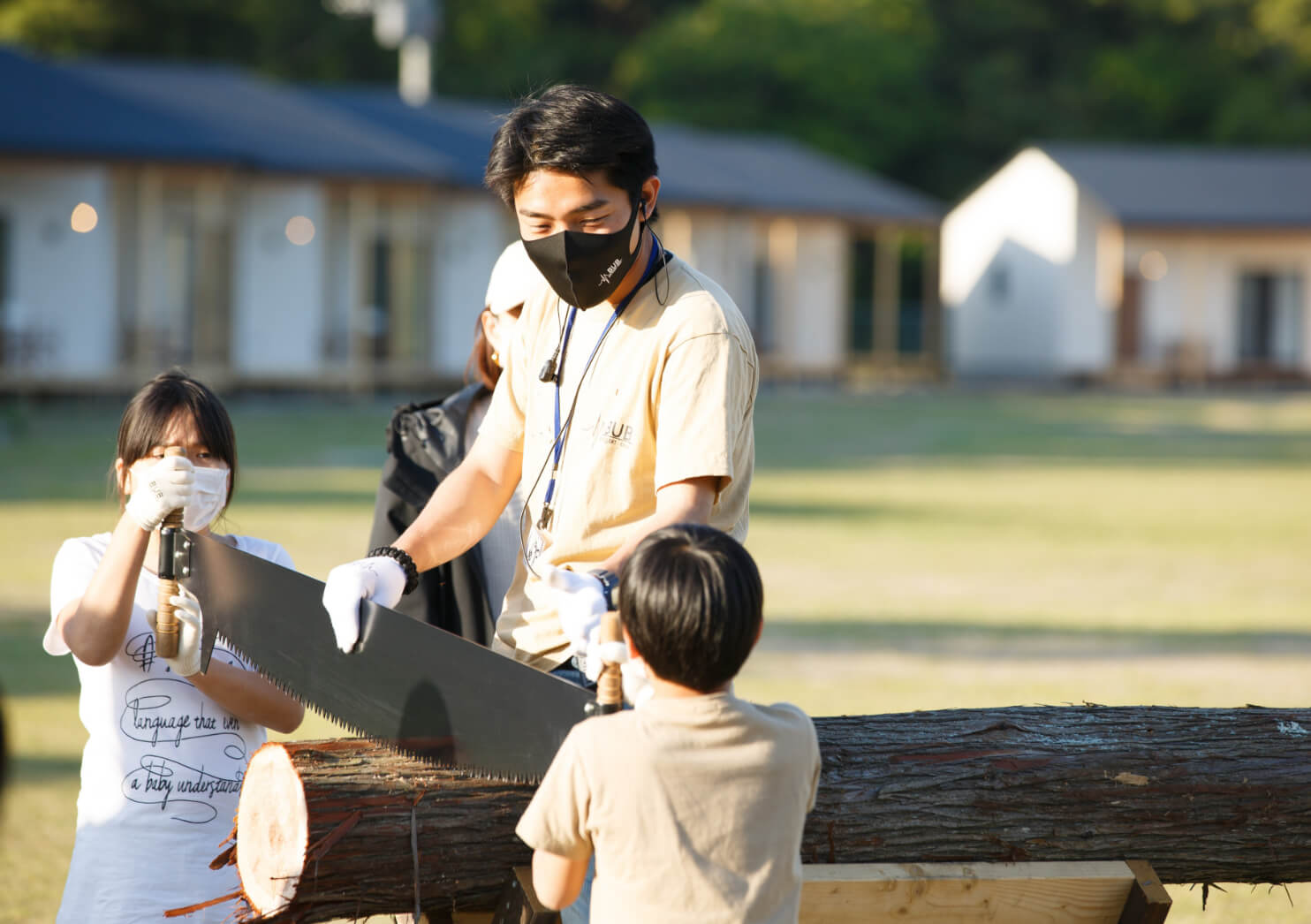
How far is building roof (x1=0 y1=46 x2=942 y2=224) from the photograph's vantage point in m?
27.4

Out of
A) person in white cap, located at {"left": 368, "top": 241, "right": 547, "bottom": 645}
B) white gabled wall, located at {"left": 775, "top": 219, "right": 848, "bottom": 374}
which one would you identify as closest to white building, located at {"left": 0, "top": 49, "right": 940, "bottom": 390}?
white gabled wall, located at {"left": 775, "top": 219, "right": 848, "bottom": 374}

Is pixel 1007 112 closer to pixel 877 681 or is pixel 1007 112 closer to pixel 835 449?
pixel 835 449

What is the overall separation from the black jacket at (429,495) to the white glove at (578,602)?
156 cm

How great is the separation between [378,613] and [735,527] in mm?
726

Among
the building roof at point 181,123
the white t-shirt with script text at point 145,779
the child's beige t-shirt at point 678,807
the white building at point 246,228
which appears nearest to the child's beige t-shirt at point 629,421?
the child's beige t-shirt at point 678,807

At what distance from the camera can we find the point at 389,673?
319 centimetres

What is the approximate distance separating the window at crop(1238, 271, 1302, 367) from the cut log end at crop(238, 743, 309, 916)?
145 feet

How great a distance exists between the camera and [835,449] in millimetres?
23625

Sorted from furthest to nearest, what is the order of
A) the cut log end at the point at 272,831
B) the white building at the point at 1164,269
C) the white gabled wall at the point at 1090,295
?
the white gabled wall at the point at 1090,295 → the white building at the point at 1164,269 → the cut log end at the point at 272,831

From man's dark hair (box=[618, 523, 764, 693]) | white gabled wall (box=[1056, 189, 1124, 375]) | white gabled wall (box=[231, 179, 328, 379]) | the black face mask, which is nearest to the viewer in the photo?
man's dark hair (box=[618, 523, 764, 693])

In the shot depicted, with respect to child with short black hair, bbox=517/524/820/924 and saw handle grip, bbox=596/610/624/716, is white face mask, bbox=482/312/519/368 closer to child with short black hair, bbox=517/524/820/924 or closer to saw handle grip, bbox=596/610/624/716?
saw handle grip, bbox=596/610/624/716

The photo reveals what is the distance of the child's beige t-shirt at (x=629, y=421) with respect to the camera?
301cm

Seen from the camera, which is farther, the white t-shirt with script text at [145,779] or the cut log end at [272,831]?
the white t-shirt with script text at [145,779]

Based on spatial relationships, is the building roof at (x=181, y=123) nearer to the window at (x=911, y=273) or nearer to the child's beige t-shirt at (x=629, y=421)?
the child's beige t-shirt at (x=629, y=421)
